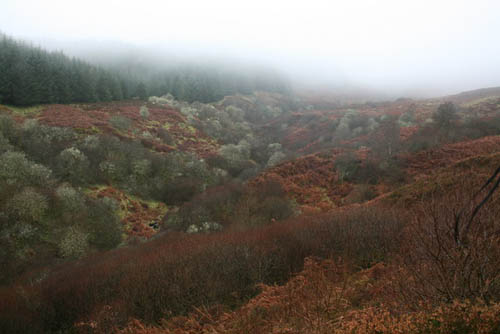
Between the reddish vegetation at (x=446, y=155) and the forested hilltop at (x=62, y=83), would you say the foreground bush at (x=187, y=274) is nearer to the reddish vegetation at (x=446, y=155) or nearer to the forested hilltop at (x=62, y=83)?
the reddish vegetation at (x=446, y=155)

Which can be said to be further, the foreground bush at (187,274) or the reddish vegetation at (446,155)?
the reddish vegetation at (446,155)

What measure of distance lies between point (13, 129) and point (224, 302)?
2586cm

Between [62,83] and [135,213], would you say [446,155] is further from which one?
[62,83]

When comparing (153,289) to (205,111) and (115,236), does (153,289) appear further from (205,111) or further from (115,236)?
(205,111)

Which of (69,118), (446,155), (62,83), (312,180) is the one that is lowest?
(312,180)

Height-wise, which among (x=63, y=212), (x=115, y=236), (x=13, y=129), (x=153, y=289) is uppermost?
(x=13, y=129)

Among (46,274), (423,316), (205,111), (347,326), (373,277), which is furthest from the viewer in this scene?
(205,111)

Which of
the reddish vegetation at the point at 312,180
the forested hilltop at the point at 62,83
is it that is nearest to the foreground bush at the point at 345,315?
the reddish vegetation at the point at 312,180

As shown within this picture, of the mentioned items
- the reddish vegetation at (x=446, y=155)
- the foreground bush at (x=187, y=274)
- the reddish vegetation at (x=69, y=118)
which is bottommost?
the foreground bush at (x=187, y=274)

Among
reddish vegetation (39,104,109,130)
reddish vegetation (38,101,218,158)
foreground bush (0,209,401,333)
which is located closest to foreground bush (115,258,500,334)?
foreground bush (0,209,401,333)

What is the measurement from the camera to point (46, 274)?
12.3 meters

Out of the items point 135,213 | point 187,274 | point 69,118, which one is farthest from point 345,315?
point 69,118

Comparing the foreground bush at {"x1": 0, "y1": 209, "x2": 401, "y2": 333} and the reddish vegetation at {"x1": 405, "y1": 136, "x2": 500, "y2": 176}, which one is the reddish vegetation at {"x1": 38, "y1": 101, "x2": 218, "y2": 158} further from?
the reddish vegetation at {"x1": 405, "y1": 136, "x2": 500, "y2": 176}

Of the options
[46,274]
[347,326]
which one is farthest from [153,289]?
[347,326]
